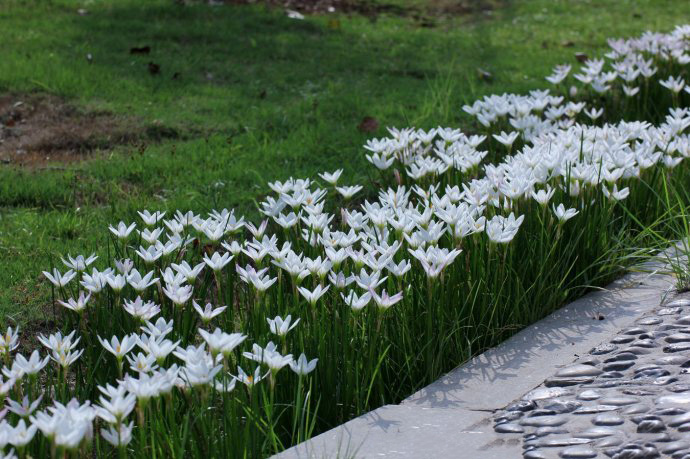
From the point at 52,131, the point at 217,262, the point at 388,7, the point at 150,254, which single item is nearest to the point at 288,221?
the point at 217,262

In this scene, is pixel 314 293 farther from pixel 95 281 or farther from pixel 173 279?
pixel 95 281

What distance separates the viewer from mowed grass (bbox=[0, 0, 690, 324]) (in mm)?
5180

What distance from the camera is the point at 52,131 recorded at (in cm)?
639

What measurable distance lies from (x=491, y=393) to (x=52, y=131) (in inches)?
174

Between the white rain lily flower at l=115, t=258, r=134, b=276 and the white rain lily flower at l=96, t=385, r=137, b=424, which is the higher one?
the white rain lily flower at l=115, t=258, r=134, b=276

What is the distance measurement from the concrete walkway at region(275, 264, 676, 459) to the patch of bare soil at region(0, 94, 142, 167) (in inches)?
145

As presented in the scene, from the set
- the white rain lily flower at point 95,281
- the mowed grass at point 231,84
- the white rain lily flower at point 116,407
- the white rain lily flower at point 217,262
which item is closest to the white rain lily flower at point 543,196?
the white rain lily flower at point 217,262

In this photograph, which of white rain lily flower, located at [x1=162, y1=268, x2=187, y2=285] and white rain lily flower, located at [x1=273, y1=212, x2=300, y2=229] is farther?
white rain lily flower, located at [x1=273, y1=212, x2=300, y2=229]

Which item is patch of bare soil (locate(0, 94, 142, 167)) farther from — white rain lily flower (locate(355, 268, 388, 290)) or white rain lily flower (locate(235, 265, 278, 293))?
white rain lily flower (locate(355, 268, 388, 290))

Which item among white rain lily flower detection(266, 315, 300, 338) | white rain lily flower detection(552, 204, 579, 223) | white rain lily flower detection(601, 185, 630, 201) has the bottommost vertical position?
white rain lily flower detection(266, 315, 300, 338)

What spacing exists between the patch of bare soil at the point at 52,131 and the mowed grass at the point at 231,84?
0.16 meters

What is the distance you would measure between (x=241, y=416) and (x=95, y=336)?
0.70 metres

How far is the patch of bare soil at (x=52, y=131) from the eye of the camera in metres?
6.07

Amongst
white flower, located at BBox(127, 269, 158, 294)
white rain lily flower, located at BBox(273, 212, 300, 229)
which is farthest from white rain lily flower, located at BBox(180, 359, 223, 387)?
white rain lily flower, located at BBox(273, 212, 300, 229)
